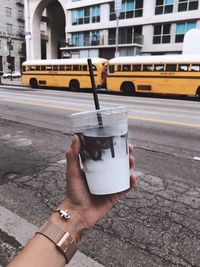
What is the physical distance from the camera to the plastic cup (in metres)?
1.38

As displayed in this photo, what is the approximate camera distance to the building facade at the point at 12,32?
61531 mm

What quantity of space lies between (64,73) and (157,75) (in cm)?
813

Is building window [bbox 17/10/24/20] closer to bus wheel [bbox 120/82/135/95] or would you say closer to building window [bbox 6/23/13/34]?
building window [bbox 6/23/13/34]

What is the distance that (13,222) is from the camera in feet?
10.6

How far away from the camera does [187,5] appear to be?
29.1 metres

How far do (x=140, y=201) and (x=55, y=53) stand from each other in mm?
48646

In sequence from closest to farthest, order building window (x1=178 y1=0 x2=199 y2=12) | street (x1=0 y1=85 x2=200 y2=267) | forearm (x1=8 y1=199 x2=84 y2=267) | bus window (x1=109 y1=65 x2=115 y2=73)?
forearm (x1=8 y1=199 x2=84 y2=267) → street (x1=0 y1=85 x2=200 y2=267) → bus window (x1=109 y1=65 x2=115 y2=73) → building window (x1=178 y1=0 x2=199 y2=12)

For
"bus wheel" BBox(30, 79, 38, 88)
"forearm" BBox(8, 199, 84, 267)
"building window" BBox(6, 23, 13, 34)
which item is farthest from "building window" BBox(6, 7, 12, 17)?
"forearm" BBox(8, 199, 84, 267)

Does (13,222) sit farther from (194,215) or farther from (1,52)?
(1,52)

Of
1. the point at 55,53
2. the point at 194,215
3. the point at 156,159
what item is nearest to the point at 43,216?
the point at 194,215

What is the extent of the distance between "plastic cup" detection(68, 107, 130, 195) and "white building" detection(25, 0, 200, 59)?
3134 cm

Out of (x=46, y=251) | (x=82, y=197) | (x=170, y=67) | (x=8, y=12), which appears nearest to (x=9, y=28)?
(x=8, y=12)

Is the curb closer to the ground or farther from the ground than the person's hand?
closer to the ground

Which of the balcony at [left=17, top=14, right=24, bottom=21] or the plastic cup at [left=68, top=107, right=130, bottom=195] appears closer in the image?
the plastic cup at [left=68, top=107, right=130, bottom=195]
